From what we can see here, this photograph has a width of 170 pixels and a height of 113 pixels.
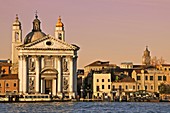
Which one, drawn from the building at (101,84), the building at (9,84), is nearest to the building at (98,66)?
the building at (101,84)

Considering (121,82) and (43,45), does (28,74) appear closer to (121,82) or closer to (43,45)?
(43,45)

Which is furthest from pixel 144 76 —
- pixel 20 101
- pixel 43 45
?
pixel 20 101

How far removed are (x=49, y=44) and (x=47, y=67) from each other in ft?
11.8

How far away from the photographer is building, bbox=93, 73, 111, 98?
13171cm

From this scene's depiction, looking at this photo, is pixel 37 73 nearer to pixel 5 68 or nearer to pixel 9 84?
pixel 9 84

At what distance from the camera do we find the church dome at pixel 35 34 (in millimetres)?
129125

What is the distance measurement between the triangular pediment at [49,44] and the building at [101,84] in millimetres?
11172

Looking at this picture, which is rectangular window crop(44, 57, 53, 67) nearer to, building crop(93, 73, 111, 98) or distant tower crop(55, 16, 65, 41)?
building crop(93, 73, 111, 98)

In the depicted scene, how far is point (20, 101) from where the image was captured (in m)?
112

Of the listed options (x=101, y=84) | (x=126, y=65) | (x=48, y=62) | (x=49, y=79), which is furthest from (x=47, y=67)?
(x=126, y=65)

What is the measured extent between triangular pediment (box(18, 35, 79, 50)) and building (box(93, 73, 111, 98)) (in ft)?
36.7

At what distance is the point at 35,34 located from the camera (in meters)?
130

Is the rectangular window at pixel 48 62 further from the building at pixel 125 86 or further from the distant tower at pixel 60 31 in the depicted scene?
the building at pixel 125 86

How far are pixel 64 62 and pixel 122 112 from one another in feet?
166
